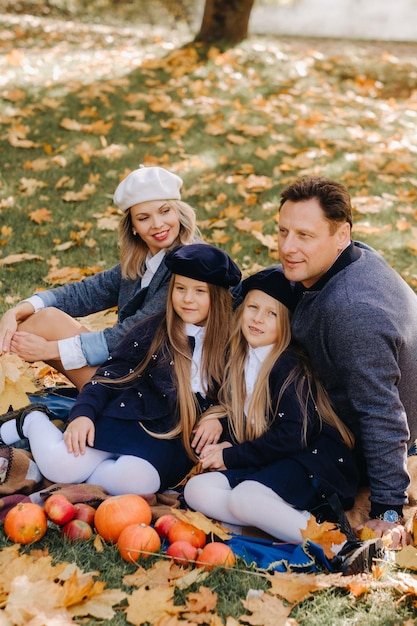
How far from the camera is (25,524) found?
8.54 feet

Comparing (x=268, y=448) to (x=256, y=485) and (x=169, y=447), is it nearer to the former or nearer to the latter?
(x=256, y=485)

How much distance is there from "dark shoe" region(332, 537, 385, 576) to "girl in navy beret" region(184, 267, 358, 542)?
260mm

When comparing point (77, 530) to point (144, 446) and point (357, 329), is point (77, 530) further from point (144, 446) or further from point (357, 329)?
point (357, 329)

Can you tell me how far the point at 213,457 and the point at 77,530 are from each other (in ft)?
2.21

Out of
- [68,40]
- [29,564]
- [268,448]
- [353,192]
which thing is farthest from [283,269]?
[68,40]

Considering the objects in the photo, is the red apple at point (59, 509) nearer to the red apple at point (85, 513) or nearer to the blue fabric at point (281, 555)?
the red apple at point (85, 513)

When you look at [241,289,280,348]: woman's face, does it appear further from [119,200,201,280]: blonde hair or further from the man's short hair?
[119,200,201,280]: blonde hair

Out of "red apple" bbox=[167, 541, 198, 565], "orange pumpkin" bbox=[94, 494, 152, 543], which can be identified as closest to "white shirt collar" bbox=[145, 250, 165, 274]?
"orange pumpkin" bbox=[94, 494, 152, 543]

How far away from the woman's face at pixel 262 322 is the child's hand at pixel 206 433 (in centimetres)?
41

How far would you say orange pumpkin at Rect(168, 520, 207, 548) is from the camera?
2.62 metres

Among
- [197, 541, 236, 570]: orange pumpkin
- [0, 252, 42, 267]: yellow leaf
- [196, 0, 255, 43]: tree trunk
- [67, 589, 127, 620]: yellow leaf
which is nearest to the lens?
[67, 589, 127, 620]: yellow leaf

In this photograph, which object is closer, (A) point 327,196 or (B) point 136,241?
(A) point 327,196

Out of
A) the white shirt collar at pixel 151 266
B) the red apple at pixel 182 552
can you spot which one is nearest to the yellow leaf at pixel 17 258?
the white shirt collar at pixel 151 266

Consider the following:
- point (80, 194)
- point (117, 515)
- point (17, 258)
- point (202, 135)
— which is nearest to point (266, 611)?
point (117, 515)
